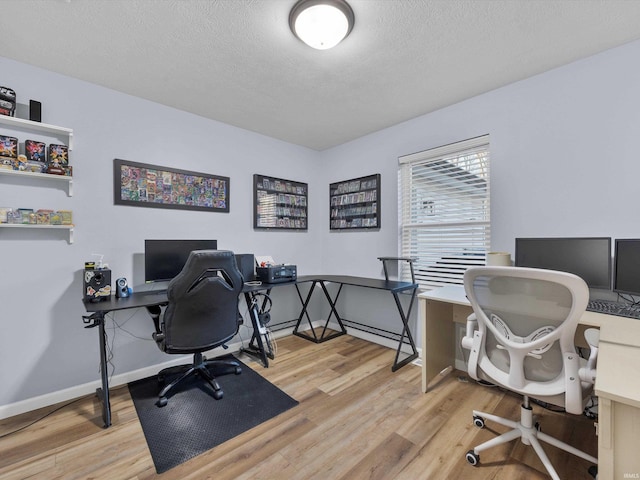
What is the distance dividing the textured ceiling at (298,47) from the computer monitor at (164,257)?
1.32 m

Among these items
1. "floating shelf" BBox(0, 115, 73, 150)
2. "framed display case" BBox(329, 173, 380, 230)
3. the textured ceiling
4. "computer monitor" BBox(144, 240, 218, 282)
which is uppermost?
the textured ceiling

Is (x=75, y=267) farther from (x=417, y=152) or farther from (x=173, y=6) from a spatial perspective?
(x=417, y=152)

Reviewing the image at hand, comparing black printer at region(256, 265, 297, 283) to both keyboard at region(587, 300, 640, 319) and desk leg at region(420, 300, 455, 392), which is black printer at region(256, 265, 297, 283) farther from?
keyboard at region(587, 300, 640, 319)

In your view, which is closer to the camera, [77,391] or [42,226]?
[42,226]

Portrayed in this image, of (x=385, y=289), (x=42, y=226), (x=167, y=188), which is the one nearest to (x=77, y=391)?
(x=42, y=226)

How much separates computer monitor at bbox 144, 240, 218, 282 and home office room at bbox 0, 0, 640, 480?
0.02 m

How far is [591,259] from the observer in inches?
73.4

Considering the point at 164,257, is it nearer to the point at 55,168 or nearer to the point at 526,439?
the point at 55,168

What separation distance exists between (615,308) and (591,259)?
1.06ft

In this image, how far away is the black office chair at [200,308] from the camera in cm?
203

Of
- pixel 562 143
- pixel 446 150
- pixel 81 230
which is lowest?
pixel 81 230

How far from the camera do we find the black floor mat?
170 centimetres

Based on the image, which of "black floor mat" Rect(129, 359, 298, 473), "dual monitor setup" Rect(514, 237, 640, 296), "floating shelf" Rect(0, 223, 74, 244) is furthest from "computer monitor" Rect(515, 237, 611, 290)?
"floating shelf" Rect(0, 223, 74, 244)

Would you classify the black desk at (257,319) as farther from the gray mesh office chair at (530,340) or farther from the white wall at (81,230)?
the gray mesh office chair at (530,340)
